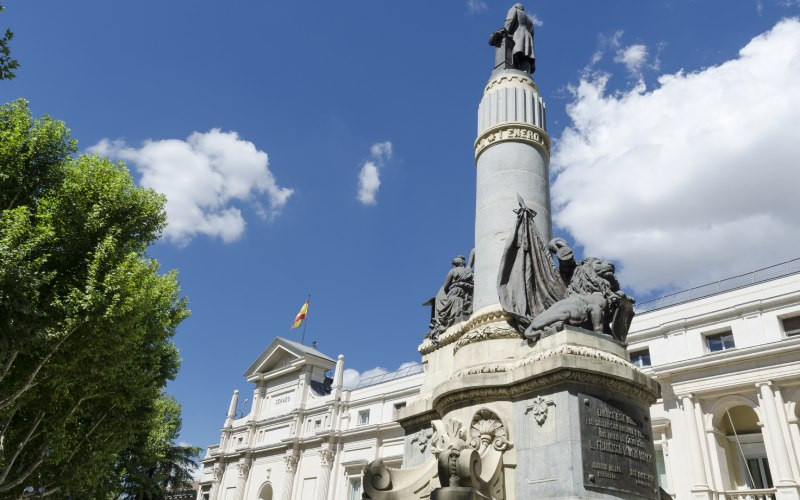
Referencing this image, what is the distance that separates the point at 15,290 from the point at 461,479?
11548mm

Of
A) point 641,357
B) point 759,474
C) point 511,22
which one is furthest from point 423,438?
point 759,474

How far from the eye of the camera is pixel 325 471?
4231cm

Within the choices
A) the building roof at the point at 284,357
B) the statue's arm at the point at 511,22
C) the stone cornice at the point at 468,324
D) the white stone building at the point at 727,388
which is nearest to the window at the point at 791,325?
the white stone building at the point at 727,388

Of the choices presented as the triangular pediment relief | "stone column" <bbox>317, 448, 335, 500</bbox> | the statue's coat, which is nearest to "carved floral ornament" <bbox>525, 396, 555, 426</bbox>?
the statue's coat

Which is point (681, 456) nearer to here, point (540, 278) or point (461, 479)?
point (540, 278)

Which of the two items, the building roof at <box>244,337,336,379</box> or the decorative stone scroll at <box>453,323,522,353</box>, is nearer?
the decorative stone scroll at <box>453,323,522,353</box>

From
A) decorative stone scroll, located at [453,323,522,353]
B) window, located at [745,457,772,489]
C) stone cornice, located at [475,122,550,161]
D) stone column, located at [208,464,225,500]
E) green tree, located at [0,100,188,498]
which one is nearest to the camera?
decorative stone scroll, located at [453,323,522,353]

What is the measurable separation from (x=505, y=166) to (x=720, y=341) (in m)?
22.0

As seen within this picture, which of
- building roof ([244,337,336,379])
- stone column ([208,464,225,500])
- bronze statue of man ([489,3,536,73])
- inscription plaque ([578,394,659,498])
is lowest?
inscription plaque ([578,394,659,498])

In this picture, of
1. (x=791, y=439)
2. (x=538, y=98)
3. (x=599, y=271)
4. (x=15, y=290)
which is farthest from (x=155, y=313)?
(x=791, y=439)

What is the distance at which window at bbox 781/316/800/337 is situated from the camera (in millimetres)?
25766

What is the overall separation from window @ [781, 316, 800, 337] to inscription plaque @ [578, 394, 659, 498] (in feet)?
72.9

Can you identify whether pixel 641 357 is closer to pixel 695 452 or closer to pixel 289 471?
pixel 695 452

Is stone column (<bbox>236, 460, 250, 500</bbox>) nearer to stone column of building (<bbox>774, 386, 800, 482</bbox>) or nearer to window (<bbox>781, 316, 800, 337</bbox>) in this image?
stone column of building (<bbox>774, 386, 800, 482</bbox>)
